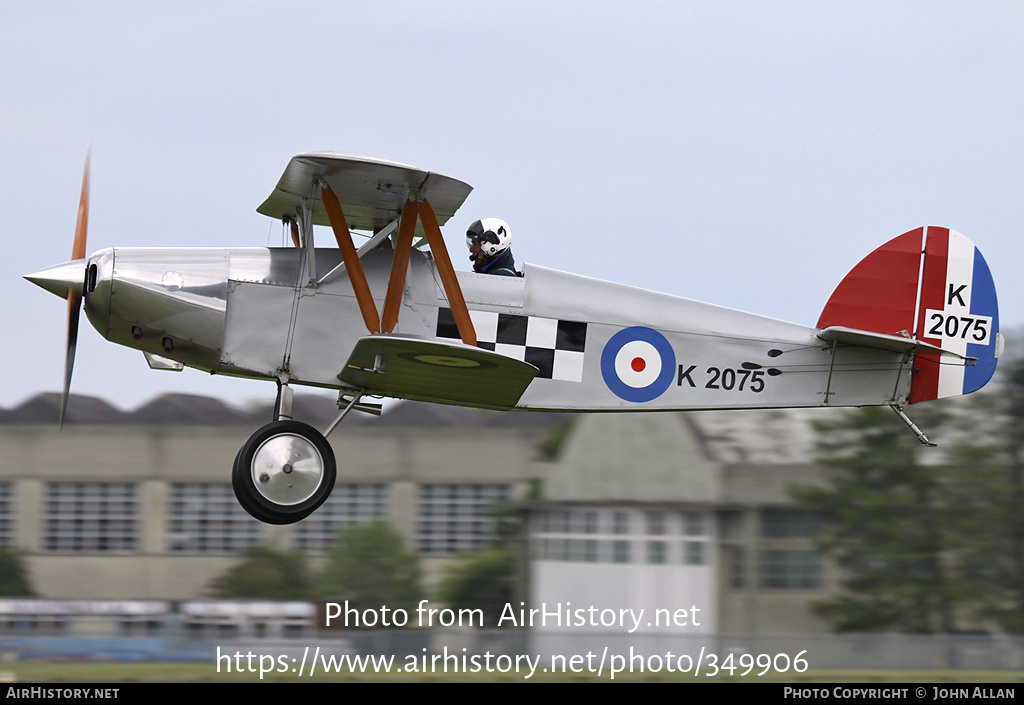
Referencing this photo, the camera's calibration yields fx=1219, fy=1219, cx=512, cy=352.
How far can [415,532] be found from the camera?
3647cm

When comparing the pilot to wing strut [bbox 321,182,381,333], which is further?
the pilot

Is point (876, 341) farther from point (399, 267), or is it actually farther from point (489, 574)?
point (489, 574)

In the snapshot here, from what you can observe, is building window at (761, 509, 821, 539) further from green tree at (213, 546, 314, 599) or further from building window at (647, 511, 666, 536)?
green tree at (213, 546, 314, 599)

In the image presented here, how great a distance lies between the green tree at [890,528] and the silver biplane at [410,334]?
25793mm

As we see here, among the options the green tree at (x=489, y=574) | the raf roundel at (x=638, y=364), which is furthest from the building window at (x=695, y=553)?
the raf roundel at (x=638, y=364)

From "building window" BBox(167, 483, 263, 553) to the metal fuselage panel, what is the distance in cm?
2903

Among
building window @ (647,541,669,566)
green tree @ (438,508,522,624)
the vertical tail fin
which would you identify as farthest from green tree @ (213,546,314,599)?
the vertical tail fin

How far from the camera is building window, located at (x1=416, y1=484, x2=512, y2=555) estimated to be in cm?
3638

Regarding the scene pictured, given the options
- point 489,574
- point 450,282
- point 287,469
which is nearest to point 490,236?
point 450,282

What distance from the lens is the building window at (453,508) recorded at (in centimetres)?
3638

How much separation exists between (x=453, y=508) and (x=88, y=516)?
11351 millimetres

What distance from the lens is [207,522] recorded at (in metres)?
37.2

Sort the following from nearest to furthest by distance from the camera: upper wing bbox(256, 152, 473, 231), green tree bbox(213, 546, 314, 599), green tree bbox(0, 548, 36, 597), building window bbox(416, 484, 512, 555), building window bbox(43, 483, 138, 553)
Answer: upper wing bbox(256, 152, 473, 231), green tree bbox(213, 546, 314, 599), building window bbox(416, 484, 512, 555), green tree bbox(0, 548, 36, 597), building window bbox(43, 483, 138, 553)

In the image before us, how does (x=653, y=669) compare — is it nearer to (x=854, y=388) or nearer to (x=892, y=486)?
(x=854, y=388)
